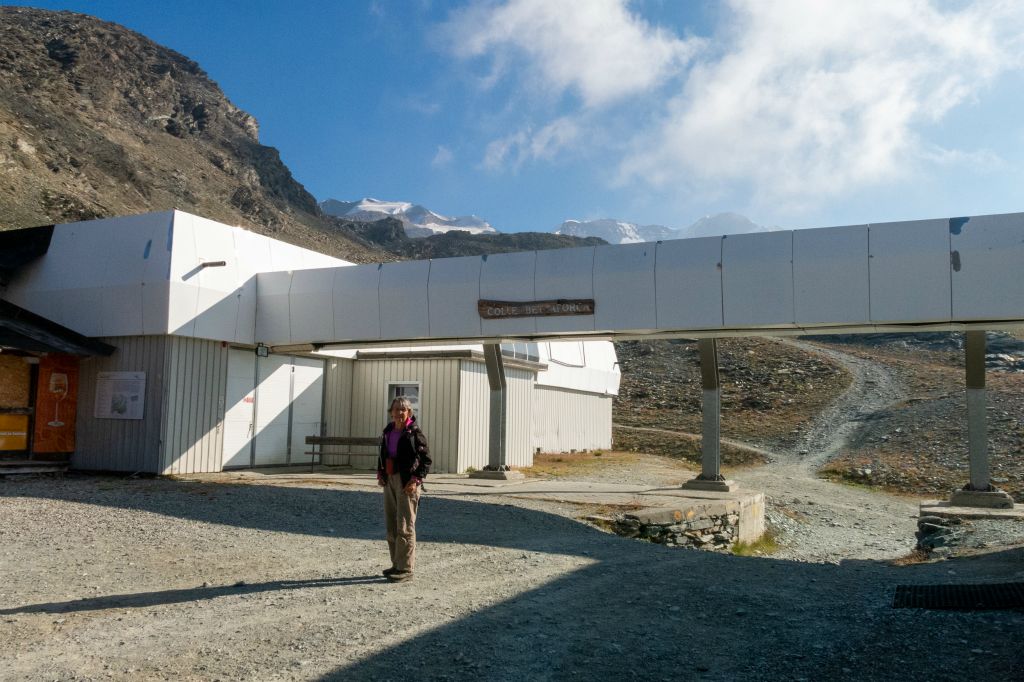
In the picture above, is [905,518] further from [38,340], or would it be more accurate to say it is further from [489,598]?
[38,340]

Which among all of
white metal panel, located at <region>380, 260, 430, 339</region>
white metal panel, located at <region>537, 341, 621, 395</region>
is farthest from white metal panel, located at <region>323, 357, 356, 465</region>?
white metal panel, located at <region>537, 341, 621, 395</region>

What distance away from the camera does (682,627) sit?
6738 millimetres

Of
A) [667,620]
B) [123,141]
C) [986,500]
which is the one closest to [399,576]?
[667,620]

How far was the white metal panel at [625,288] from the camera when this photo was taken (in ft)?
51.4

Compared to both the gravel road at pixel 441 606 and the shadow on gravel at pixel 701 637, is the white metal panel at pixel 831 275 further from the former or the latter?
the shadow on gravel at pixel 701 637

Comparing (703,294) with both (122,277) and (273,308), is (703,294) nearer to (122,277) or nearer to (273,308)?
(273,308)

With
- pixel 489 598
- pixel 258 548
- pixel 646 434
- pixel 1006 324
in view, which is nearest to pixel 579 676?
pixel 489 598

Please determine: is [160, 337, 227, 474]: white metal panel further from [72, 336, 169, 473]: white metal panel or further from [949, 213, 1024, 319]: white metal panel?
[949, 213, 1024, 319]: white metal panel

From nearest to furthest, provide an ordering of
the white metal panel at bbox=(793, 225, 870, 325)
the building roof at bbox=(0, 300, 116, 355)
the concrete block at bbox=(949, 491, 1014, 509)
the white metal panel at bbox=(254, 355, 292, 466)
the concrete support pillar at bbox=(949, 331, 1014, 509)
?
the white metal panel at bbox=(793, 225, 870, 325) → the concrete block at bbox=(949, 491, 1014, 509) → the concrete support pillar at bbox=(949, 331, 1014, 509) → the building roof at bbox=(0, 300, 116, 355) → the white metal panel at bbox=(254, 355, 292, 466)

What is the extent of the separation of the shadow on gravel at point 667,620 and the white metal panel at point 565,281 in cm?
541

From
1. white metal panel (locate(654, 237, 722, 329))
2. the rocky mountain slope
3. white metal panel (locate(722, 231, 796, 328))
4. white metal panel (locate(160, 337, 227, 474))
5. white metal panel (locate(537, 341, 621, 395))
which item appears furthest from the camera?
the rocky mountain slope

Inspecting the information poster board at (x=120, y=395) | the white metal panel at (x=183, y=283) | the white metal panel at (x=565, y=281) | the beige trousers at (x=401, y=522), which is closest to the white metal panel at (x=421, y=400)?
the white metal panel at (x=565, y=281)

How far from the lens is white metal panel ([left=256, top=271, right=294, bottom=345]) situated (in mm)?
19219

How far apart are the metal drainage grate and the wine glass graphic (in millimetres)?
17108
